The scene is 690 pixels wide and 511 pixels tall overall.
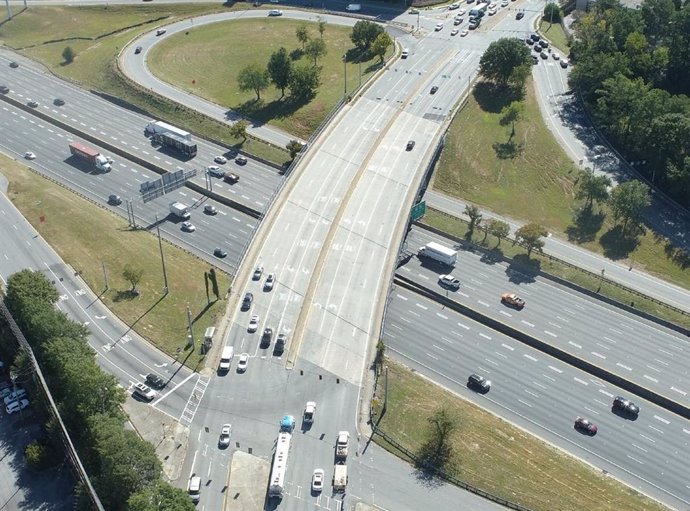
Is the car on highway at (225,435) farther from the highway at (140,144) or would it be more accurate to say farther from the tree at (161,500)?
the highway at (140,144)

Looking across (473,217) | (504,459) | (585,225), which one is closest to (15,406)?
(504,459)

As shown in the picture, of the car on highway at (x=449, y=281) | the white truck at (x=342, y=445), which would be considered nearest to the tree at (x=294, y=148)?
the car on highway at (x=449, y=281)

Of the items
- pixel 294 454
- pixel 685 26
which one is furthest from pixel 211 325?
pixel 685 26

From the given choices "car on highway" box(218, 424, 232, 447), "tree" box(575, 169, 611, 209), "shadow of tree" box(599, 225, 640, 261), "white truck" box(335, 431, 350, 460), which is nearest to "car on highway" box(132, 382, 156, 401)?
"car on highway" box(218, 424, 232, 447)

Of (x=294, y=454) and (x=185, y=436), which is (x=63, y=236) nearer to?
(x=185, y=436)

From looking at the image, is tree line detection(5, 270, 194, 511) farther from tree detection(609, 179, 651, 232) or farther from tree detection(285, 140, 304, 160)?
tree detection(609, 179, 651, 232)
